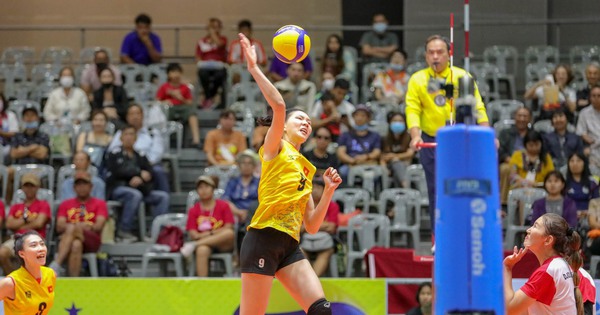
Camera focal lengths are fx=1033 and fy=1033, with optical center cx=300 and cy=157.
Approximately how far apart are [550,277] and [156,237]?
7.30m

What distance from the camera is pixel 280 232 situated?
6645 mm

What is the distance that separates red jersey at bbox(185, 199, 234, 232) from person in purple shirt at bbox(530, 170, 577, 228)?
3532 mm

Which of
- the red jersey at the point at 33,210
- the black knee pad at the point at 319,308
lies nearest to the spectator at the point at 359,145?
the red jersey at the point at 33,210

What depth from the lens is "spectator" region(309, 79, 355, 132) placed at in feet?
47.1

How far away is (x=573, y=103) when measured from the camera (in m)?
14.5

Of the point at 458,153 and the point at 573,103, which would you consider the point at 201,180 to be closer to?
the point at 573,103

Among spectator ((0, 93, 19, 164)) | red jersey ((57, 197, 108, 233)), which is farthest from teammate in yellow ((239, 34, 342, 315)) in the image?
spectator ((0, 93, 19, 164))

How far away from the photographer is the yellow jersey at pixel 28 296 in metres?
7.38

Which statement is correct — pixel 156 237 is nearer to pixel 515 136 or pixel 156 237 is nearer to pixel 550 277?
pixel 515 136

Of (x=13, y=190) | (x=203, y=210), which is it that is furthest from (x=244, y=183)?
(x=13, y=190)

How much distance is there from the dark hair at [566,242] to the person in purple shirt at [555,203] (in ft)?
17.9

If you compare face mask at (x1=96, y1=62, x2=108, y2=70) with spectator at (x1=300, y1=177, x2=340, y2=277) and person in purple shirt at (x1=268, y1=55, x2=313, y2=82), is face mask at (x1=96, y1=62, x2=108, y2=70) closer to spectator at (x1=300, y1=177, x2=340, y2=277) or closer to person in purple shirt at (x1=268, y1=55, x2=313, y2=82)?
person in purple shirt at (x1=268, y1=55, x2=313, y2=82)

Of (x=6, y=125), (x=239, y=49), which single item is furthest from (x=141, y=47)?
(x=6, y=125)

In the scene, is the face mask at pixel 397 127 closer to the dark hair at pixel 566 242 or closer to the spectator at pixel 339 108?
the spectator at pixel 339 108
